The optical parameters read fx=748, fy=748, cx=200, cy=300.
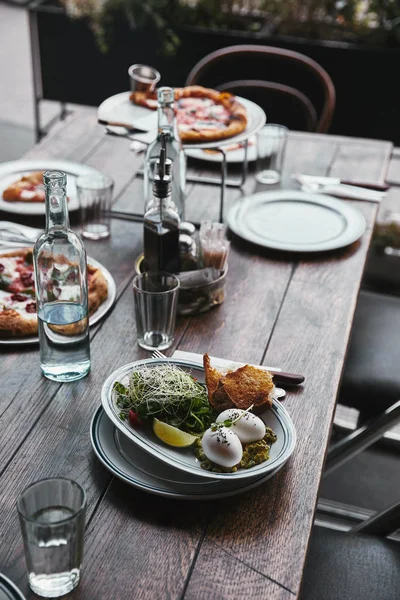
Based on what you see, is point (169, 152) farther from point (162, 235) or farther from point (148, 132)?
A: point (162, 235)

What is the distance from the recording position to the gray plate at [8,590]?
88 cm

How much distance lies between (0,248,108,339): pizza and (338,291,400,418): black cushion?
712mm

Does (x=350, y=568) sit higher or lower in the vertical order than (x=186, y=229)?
lower

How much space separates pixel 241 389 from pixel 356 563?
0.46 metres

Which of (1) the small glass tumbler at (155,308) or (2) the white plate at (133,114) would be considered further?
(2) the white plate at (133,114)

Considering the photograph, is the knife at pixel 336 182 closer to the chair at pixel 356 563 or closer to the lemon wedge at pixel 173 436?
the chair at pixel 356 563

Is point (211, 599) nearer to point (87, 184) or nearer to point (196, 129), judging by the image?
point (87, 184)

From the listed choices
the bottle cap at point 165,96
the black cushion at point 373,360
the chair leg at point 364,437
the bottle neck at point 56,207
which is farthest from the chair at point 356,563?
the bottle cap at point 165,96

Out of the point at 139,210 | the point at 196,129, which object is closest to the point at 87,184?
the point at 139,210

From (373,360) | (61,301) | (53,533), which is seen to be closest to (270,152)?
(373,360)

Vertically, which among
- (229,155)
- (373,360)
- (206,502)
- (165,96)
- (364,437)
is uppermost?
(165,96)

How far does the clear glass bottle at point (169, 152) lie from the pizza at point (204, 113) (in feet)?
0.74

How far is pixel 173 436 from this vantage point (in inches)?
43.8

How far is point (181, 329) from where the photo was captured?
1.48 m
